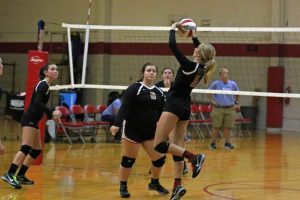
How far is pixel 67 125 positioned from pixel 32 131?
6.16m

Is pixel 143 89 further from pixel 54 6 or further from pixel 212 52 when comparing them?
pixel 54 6

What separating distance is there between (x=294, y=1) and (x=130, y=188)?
13.6 m

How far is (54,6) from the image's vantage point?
25.0 meters

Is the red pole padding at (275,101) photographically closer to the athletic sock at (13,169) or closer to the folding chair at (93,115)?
the folding chair at (93,115)

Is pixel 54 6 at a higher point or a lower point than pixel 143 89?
higher

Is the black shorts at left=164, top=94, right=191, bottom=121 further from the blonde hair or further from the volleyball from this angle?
the volleyball

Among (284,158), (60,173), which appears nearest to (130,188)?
(60,173)

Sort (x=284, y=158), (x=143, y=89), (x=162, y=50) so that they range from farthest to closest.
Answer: (x=162, y=50) → (x=284, y=158) → (x=143, y=89)

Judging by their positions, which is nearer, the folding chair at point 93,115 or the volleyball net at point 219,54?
the folding chair at point 93,115

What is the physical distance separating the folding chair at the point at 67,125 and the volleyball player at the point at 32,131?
5.82m

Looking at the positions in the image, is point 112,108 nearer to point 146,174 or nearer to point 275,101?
point 146,174

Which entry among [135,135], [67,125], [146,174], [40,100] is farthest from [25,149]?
[67,125]

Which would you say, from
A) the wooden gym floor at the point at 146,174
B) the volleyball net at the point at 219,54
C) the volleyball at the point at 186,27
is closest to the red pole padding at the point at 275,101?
the volleyball net at the point at 219,54

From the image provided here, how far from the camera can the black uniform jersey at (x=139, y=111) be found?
805cm
